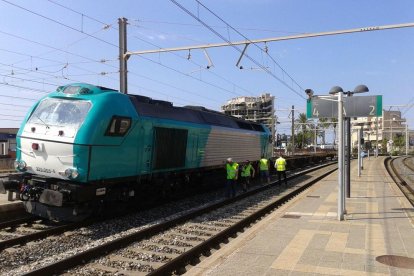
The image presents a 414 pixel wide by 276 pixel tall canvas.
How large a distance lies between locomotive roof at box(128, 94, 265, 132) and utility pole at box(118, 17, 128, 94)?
356cm

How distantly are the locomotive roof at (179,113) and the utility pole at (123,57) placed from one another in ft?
11.7

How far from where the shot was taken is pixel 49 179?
10.6 meters

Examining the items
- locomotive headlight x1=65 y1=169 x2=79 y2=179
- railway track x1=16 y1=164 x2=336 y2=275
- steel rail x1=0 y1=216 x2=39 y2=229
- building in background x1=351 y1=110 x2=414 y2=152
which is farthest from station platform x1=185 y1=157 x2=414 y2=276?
building in background x1=351 y1=110 x2=414 y2=152

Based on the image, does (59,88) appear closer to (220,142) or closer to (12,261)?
(12,261)

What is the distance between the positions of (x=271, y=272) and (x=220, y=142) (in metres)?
12.2

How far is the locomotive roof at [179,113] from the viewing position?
1236 cm

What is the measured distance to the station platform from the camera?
6.63 meters

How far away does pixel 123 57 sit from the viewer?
63.1 ft

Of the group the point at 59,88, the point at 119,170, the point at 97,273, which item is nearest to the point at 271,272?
the point at 97,273

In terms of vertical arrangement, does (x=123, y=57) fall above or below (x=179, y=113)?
above

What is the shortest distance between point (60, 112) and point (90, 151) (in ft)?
5.01

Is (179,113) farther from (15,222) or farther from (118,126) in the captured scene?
(15,222)

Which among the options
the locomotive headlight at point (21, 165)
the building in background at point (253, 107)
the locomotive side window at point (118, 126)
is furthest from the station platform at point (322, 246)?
the building in background at point (253, 107)

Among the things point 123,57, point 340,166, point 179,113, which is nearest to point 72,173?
point 179,113
